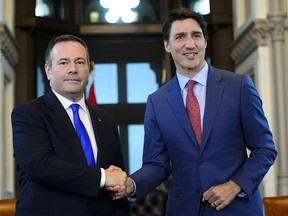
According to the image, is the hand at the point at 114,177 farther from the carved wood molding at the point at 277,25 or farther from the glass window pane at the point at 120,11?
the glass window pane at the point at 120,11

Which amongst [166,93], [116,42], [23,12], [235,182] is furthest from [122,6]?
[235,182]

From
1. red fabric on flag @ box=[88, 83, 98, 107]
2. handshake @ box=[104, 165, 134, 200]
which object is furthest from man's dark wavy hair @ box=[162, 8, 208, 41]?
red fabric on flag @ box=[88, 83, 98, 107]

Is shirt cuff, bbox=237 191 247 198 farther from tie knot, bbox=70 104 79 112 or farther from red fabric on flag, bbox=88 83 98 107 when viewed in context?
red fabric on flag, bbox=88 83 98 107

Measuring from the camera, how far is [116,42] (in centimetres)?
691

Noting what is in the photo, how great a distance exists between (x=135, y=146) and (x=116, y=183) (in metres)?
4.40

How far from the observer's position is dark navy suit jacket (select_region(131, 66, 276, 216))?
90.8 inches

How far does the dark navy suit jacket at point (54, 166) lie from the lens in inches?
86.8

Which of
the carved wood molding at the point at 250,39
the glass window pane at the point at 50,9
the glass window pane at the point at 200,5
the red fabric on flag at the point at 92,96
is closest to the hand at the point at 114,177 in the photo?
the carved wood molding at the point at 250,39

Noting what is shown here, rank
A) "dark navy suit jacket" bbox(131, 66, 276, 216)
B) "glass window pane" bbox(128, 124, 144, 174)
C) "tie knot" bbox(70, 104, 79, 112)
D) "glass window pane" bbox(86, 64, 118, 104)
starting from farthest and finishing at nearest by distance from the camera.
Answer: "glass window pane" bbox(86, 64, 118, 104)
"glass window pane" bbox(128, 124, 144, 174)
"tie knot" bbox(70, 104, 79, 112)
"dark navy suit jacket" bbox(131, 66, 276, 216)

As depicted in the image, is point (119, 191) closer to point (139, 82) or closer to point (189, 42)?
point (189, 42)

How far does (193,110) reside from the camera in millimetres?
2438

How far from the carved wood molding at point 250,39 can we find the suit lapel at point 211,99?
2.77 metres

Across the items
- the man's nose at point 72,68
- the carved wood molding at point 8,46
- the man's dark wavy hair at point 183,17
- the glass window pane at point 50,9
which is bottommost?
the man's nose at point 72,68

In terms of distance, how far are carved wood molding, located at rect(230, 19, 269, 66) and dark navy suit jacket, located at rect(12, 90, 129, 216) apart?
10.2 feet
